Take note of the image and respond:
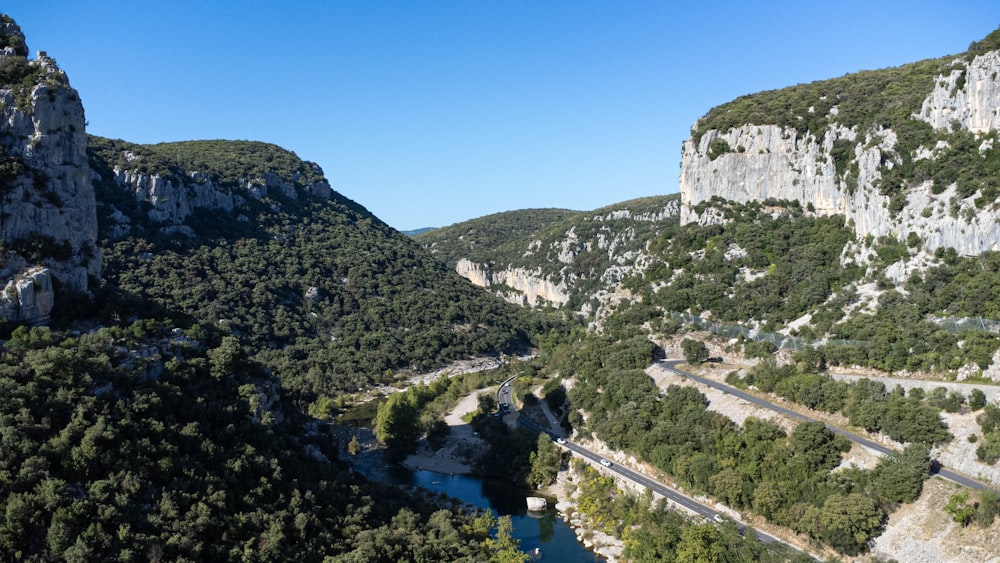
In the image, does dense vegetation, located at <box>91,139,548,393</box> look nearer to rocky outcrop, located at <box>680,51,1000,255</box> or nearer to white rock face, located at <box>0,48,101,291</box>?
white rock face, located at <box>0,48,101,291</box>

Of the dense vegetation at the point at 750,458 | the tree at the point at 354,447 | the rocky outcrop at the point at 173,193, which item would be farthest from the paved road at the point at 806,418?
the rocky outcrop at the point at 173,193

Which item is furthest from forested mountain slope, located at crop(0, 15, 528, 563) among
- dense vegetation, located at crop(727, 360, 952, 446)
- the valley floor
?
dense vegetation, located at crop(727, 360, 952, 446)

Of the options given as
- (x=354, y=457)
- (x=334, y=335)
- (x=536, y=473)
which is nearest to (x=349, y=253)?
(x=334, y=335)

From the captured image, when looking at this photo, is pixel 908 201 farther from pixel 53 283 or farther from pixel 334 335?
pixel 334 335

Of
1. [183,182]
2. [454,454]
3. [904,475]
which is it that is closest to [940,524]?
[904,475]

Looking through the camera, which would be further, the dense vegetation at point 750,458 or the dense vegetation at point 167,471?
the dense vegetation at point 750,458

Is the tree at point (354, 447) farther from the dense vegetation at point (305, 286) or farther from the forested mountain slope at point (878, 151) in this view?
the forested mountain slope at point (878, 151)
